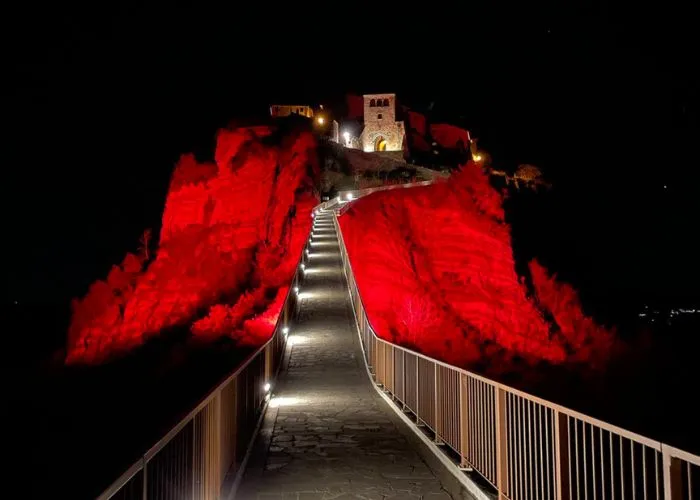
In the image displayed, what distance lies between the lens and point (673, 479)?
297 cm

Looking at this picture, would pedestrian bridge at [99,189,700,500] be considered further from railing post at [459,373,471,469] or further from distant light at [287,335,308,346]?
distant light at [287,335,308,346]

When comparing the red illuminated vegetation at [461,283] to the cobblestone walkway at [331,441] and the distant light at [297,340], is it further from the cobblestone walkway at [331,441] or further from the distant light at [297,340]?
the cobblestone walkway at [331,441]

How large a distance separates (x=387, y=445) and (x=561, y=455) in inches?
171

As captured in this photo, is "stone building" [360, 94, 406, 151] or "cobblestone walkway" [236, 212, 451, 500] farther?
"stone building" [360, 94, 406, 151]

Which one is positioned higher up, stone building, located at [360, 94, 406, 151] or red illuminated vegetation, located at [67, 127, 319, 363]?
stone building, located at [360, 94, 406, 151]

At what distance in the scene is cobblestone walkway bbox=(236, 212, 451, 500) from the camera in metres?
6.43

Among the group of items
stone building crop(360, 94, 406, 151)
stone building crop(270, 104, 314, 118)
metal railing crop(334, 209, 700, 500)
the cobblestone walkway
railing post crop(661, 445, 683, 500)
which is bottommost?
the cobblestone walkway

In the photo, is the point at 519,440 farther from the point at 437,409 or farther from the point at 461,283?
the point at 461,283

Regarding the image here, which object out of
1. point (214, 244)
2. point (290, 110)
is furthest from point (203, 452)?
point (290, 110)

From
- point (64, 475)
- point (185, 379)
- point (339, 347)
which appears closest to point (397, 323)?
point (185, 379)

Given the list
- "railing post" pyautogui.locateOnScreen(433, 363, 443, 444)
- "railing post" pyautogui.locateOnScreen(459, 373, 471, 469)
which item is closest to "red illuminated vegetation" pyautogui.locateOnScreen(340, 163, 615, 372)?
"railing post" pyautogui.locateOnScreen(433, 363, 443, 444)

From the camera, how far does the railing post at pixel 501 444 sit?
535 centimetres

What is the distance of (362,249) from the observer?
4666 cm

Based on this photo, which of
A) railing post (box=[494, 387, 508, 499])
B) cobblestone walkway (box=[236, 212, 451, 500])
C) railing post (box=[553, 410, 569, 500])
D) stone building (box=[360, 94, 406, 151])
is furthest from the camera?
stone building (box=[360, 94, 406, 151])
